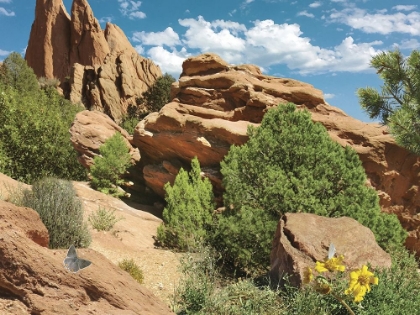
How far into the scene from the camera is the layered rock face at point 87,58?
4866cm

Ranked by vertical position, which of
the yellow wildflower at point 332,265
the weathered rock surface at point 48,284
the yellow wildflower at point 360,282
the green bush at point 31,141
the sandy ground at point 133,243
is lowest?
the sandy ground at point 133,243

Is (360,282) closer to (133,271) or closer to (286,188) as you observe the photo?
(133,271)

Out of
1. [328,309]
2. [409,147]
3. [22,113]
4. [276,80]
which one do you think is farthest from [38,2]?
[328,309]

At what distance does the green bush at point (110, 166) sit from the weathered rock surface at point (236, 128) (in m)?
1.22

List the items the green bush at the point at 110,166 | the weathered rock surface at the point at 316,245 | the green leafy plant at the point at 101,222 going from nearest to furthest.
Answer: the weathered rock surface at the point at 316,245 → the green leafy plant at the point at 101,222 → the green bush at the point at 110,166

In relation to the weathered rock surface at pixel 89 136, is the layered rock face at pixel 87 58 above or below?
above

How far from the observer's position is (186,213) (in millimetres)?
10305

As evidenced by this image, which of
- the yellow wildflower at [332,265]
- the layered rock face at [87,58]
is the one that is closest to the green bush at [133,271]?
the yellow wildflower at [332,265]

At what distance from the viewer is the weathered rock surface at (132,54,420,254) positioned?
12.1 m

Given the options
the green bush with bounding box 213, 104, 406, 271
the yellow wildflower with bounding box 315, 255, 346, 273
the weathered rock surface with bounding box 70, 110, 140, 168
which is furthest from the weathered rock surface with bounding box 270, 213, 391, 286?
the weathered rock surface with bounding box 70, 110, 140, 168

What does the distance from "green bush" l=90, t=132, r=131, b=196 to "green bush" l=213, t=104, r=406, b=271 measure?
6734 millimetres

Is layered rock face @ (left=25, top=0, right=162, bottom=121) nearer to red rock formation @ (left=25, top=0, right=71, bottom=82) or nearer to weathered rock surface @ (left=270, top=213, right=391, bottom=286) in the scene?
red rock formation @ (left=25, top=0, right=71, bottom=82)

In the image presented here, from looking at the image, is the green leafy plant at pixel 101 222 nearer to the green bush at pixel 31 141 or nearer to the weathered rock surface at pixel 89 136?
the green bush at pixel 31 141

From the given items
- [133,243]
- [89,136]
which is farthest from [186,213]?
[89,136]
